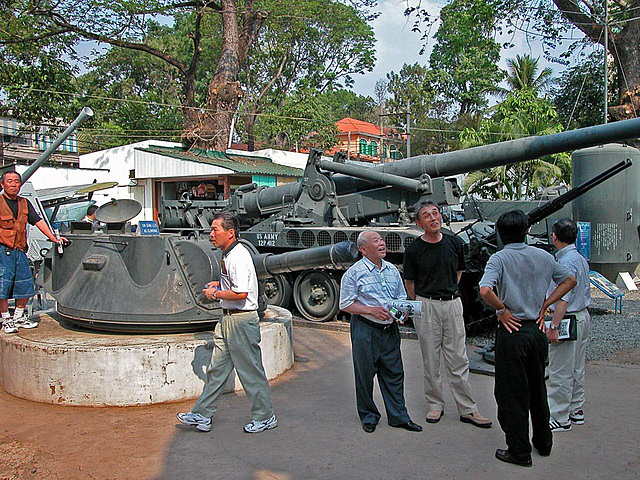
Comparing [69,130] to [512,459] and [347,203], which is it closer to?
[347,203]

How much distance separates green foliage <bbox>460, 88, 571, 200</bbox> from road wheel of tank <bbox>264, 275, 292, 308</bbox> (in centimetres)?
1017

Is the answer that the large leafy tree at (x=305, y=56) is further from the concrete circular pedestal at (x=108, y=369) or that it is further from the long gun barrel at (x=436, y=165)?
the concrete circular pedestal at (x=108, y=369)

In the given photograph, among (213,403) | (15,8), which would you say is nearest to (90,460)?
(213,403)

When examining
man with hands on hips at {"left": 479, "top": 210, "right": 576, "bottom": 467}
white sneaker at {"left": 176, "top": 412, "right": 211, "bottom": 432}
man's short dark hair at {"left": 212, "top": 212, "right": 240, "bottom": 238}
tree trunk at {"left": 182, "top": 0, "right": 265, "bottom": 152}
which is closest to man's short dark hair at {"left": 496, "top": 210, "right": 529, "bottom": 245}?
man with hands on hips at {"left": 479, "top": 210, "right": 576, "bottom": 467}

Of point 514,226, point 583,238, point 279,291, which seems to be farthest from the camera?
point 583,238

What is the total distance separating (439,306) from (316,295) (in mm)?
4987

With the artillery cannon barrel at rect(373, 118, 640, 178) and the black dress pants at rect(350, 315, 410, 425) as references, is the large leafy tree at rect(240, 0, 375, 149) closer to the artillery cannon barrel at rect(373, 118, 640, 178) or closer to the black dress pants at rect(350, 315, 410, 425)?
the artillery cannon barrel at rect(373, 118, 640, 178)

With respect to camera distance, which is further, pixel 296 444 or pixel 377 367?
pixel 377 367

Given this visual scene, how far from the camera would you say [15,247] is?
611cm

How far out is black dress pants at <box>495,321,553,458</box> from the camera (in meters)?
3.92

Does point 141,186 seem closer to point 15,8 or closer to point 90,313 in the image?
point 15,8

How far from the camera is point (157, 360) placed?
5.36 meters

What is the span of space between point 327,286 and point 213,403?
5.03 metres

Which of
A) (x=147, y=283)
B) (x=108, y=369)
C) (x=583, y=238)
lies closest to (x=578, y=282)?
(x=147, y=283)
